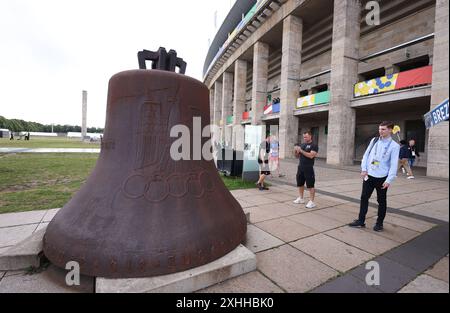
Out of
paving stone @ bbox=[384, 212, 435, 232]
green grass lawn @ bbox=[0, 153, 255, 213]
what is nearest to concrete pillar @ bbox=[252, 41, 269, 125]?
green grass lawn @ bbox=[0, 153, 255, 213]

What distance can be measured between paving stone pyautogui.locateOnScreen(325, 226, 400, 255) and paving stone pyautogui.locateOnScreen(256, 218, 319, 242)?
0.38m

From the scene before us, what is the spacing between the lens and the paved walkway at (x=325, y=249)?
91.7 inches

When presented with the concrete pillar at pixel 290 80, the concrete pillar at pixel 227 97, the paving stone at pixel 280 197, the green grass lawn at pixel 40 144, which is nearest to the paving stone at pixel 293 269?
the paving stone at pixel 280 197

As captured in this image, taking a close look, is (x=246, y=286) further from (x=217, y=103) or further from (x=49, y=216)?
(x=217, y=103)

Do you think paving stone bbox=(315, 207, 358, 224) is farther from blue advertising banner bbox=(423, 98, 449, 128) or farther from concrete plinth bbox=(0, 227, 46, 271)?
concrete plinth bbox=(0, 227, 46, 271)

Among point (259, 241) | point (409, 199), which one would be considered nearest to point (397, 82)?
point (409, 199)

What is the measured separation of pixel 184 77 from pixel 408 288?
130 inches

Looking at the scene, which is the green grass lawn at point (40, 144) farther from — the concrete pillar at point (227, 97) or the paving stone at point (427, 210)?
A: the paving stone at point (427, 210)

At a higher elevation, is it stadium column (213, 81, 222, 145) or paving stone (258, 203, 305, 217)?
stadium column (213, 81, 222, 145)

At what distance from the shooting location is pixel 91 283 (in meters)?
2.37

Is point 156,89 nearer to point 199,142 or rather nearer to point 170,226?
point 199,142

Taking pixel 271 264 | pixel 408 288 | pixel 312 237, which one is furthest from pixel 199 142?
pixel 408 288

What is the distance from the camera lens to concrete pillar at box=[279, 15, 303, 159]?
20531 mm

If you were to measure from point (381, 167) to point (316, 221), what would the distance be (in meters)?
1.47
